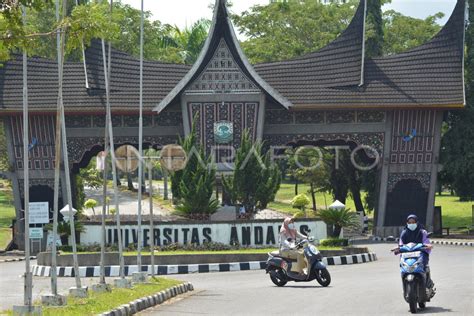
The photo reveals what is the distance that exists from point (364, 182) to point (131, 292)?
121ft

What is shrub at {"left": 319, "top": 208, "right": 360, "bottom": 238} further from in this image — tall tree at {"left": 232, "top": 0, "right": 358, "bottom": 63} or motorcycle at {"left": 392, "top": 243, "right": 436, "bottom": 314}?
tall tree at {"left": 232, "top": 0, "right": 358, "bottom": 63}

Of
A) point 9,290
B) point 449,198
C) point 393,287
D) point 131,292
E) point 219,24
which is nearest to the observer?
point 131,292

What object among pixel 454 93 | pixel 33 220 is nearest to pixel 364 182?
pixel 454 93

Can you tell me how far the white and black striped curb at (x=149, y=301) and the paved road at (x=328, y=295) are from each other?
0.70 ft

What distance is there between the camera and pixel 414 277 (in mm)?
17172

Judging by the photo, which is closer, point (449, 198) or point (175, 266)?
point (175, 266)

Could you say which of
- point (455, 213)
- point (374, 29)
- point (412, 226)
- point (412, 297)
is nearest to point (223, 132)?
point (374, 29)

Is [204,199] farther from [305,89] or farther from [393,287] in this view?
[393,287]

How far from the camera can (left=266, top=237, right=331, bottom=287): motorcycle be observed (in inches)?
893

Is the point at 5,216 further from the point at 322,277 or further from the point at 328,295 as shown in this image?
the point at 328,295

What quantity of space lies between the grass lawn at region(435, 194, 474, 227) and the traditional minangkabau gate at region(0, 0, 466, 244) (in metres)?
11.1

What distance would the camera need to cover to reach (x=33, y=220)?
40.5m

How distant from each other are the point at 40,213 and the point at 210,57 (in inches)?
366

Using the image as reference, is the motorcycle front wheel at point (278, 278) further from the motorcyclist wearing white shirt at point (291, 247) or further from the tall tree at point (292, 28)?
the tall tree at point (292, 28)
